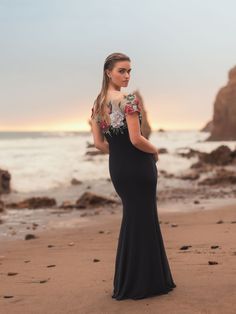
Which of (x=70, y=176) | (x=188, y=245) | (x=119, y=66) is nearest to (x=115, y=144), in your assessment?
(x=119, y=66)

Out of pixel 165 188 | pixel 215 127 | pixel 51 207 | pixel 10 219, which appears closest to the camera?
pixel 10 219

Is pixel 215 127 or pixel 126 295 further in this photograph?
pixel 215 127

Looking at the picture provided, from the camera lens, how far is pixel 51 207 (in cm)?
1370

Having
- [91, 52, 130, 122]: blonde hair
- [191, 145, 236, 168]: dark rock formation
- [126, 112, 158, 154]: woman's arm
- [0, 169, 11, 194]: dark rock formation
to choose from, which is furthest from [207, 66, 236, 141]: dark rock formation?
[126, 112, 158, 154]: woman's arm

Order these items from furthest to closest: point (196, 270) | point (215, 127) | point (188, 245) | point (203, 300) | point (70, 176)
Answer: point (215, 127) → point (70, 176) → point (188, 245) → point (196, 270) → point (203, 300)

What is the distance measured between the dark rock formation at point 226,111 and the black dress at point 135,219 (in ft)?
209

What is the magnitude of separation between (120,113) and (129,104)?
5.8 inches

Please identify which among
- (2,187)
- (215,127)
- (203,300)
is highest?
(215,127)

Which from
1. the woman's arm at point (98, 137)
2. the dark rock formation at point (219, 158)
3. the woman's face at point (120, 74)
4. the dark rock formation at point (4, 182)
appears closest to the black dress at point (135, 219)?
the woman's arm at point (98, 137)

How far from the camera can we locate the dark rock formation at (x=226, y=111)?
69.1 metres

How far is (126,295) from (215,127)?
67432 mm

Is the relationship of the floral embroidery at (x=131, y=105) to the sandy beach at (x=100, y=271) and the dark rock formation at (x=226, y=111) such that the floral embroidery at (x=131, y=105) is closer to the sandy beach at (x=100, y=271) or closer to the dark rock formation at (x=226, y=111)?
the sandy beach at (x=100, y=271)

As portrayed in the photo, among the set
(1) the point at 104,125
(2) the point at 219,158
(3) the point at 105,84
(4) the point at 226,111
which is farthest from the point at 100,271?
(4) the point at 226,111

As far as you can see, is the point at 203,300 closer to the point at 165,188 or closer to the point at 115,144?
the point at 115,144
